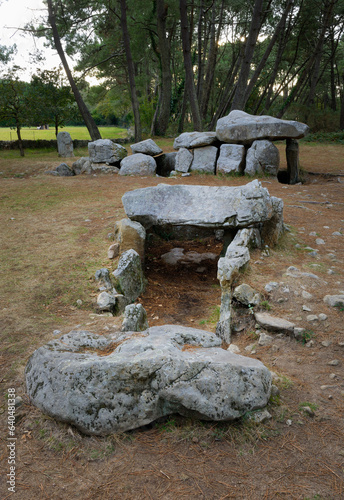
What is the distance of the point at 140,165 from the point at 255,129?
13.0 feet

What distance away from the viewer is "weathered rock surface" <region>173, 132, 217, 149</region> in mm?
11048

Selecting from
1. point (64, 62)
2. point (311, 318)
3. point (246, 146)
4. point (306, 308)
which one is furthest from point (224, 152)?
point (64, 62)

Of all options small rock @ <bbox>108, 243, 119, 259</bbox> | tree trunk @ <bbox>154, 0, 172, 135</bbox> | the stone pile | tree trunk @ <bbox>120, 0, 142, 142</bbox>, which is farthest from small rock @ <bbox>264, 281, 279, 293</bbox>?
tree trunk @ <bbox>154, 0, 172, 135</bbox>

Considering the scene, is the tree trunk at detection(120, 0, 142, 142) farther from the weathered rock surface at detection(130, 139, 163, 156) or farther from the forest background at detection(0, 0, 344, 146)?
the weathered rock surface at detection(130, 139, 163, 156)

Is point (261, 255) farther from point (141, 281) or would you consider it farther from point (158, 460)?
point (158, 460)

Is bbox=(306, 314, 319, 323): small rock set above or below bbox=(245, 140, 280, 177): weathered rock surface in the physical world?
below

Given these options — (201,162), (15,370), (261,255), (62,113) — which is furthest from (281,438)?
(62,113)

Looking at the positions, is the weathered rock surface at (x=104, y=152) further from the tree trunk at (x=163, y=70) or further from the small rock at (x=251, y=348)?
the small rock at (x=251, y=348)

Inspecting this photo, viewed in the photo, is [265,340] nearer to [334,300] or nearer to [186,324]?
[334,300]

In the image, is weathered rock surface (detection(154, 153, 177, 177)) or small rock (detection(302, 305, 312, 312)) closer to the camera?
small rock (detection(302, 305, 312, 312))

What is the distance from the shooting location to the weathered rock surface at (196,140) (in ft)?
36.2

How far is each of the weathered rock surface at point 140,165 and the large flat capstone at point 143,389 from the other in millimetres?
10072

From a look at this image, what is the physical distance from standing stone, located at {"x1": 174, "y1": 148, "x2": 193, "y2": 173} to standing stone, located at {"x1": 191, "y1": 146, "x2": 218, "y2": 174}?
0.54 feet

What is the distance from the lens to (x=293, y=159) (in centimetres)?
1054
